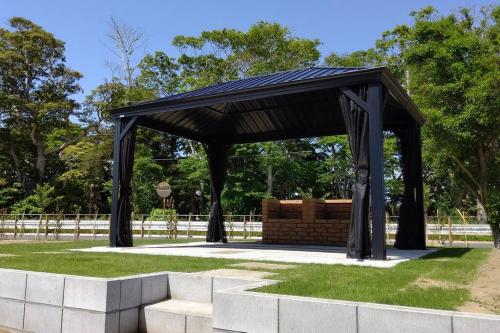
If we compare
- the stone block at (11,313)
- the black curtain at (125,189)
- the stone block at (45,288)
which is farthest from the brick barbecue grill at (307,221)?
the stone block at (11,313)

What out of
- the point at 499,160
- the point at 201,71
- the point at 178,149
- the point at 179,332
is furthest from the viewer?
the point at 178,149

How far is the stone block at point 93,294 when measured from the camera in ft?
16.6

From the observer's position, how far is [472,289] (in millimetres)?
5074

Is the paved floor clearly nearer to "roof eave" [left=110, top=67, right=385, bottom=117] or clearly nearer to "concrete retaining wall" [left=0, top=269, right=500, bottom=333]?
"concrete retaining wall" [left=0, top=269, right=500, bottom=333]

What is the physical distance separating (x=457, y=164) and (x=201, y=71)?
21.1 meters

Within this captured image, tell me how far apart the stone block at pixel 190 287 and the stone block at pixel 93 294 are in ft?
3.02

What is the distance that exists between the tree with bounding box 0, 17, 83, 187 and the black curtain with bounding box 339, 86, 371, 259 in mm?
35740

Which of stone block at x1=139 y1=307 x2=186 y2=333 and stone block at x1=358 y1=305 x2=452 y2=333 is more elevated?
stone block at x1=358 y1=305 x2=452 y2=333

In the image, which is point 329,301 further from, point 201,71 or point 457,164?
point 201,71

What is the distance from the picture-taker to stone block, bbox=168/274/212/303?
219 inches

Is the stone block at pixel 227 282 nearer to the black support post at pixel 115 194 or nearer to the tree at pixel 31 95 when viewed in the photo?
the black support post at pixel 115 194

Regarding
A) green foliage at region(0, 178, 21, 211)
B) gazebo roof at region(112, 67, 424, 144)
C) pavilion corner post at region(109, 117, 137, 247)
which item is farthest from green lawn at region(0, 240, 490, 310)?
green foliage at region(0, 178, 21, 211)

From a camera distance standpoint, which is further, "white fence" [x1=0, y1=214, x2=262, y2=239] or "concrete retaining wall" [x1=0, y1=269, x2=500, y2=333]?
"white fence" [x1=0, y1=214, x2=262, y2=239]

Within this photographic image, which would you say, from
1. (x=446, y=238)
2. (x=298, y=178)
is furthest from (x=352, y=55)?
(x=446, y=238)
